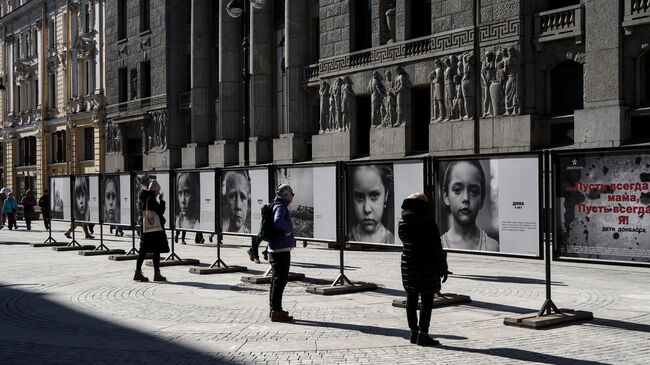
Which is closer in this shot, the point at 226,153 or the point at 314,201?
the point at 314,201

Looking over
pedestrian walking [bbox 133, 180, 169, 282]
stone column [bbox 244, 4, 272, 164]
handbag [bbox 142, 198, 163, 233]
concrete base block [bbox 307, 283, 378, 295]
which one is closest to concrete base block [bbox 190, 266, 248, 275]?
pedestrian walking [bbox 133, 180, 169, 282]

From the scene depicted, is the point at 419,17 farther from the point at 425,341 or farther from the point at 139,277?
the point at 425,341

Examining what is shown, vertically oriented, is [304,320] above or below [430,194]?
below

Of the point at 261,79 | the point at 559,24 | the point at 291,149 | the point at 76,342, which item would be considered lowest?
the point at 76,342

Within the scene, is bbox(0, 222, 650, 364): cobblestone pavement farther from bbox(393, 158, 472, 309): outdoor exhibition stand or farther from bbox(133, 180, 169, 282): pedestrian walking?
bbox(133, 180, 169, 282): pedestrian walking

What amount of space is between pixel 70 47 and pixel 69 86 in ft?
8.46

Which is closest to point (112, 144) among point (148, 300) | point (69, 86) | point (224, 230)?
point (69, 86)

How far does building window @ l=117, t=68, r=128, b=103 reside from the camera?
155 feet

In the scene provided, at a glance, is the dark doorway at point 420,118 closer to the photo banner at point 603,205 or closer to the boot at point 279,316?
the photo banner at point 603,205

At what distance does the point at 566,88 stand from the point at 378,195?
477 inches

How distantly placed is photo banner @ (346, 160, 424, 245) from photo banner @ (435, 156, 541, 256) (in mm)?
672

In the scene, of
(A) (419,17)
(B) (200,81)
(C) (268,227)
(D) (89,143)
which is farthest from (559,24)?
(D) (89,143)

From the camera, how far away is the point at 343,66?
101ft

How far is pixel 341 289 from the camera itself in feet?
45.3
